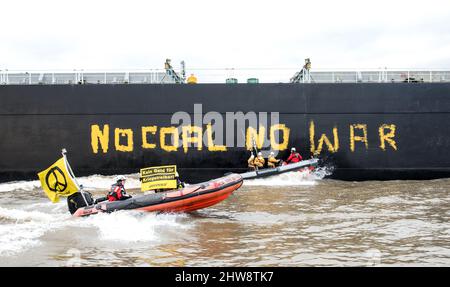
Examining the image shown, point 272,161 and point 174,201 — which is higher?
point 272,161

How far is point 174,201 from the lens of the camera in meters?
12.1

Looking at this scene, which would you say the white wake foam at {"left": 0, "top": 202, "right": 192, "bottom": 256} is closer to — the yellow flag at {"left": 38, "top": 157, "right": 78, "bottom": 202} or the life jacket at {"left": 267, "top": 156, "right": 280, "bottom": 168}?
the yellow flag at {"left": 38, "top": 157, "right": 78, "bottom": 202}

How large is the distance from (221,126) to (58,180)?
8.19 metres

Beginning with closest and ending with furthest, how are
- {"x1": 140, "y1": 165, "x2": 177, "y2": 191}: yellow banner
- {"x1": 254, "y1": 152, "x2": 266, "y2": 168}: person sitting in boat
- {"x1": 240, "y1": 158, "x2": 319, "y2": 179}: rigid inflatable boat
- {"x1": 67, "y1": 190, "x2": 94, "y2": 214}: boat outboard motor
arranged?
1. {"x1": 67, "y1": 190, "x2": 94, "y2": 214}: boat outboard motor
2. {"x1": 140, "y1": 165, "x2": 177, "y2": 191}: yellow banner
3. {"x1": 240, "y1": 158, "x2": 319, "y2": 179}: rigid inflatable boat
4. {"x1": 254, "y1": 152, "x2": 266, "y2": 168}: person sitting in boat

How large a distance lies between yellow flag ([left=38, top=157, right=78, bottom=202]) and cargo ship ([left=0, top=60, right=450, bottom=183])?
6774mm

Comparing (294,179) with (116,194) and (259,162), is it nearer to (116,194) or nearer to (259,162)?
(259,162)

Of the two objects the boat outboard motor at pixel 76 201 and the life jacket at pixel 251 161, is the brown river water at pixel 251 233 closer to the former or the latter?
the boat outboard motor at pixel 76 201

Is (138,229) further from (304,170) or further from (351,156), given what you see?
(351,156)

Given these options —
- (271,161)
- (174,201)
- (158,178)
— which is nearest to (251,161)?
(271,161)

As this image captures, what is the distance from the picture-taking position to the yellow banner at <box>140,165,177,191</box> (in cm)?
1250

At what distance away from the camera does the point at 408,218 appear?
1131 centimetres

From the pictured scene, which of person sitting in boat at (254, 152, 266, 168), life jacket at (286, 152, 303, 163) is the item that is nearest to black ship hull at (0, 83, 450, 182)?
life jacket at (286, 152, 303, 163)

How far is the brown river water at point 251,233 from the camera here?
8180 millimetres
